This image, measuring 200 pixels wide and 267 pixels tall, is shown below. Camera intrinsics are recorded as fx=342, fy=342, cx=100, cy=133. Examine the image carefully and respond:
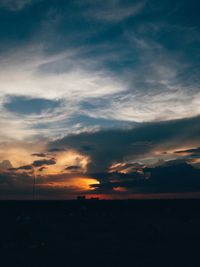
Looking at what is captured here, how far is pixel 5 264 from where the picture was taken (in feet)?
96.1

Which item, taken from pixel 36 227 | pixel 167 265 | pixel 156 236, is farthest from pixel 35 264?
pixel 36 227

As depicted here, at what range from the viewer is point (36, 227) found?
5347cm

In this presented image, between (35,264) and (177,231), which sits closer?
(35,264)

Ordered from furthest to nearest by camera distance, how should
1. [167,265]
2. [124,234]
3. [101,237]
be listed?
[124,234], [101,237], [167,265]

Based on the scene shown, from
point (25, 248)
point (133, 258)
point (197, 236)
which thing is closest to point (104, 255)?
point (133, 258)

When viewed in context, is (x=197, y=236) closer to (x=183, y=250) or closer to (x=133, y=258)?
(x=183, y=250)

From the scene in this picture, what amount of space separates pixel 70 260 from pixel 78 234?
52.7 feet

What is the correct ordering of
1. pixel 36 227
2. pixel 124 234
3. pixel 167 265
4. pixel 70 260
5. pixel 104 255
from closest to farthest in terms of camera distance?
pixel 167 265 → pixel 70 260 → pixel 104 255 → pixel 124 234 → pixel 36 227

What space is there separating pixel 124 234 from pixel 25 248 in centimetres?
1595

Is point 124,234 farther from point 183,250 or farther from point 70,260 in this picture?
point 70,260


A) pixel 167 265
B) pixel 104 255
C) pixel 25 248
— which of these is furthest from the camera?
pixel 25 248

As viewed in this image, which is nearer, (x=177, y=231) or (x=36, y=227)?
(x=177, y=231)

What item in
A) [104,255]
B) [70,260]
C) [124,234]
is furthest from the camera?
[124,234]

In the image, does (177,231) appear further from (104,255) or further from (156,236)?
(104,255)
